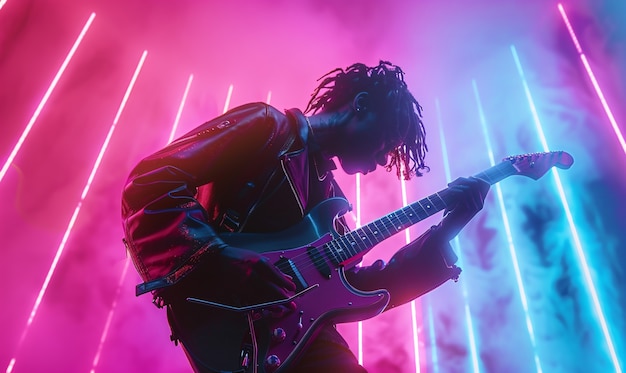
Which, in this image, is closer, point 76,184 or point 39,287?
point 39,287

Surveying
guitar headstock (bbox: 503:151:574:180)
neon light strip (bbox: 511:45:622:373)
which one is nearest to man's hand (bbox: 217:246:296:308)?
guitar headstock (bbox: 503:151:574:180)

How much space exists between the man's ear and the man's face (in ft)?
0.08

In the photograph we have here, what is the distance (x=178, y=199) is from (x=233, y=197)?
27cm

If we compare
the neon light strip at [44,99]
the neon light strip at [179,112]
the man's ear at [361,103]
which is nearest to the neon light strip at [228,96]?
the neon light strip at [179,112]

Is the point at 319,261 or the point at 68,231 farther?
the point at 68,231

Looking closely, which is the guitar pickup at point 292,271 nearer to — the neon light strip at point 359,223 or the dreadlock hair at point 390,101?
the dreadlock hair at point 390,101

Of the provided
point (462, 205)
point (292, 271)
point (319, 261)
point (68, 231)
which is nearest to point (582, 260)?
point (462, 205)

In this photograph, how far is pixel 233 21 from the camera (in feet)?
16.6

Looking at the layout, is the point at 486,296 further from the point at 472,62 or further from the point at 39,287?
the point at 39,287

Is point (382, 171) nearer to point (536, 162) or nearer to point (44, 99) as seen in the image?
point (536, 162)

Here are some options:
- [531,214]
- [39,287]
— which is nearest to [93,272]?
[39,287]

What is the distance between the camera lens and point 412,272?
1.85 metres

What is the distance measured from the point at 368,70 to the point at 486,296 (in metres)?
2.23

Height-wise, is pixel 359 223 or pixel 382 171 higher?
pixel 382 171
